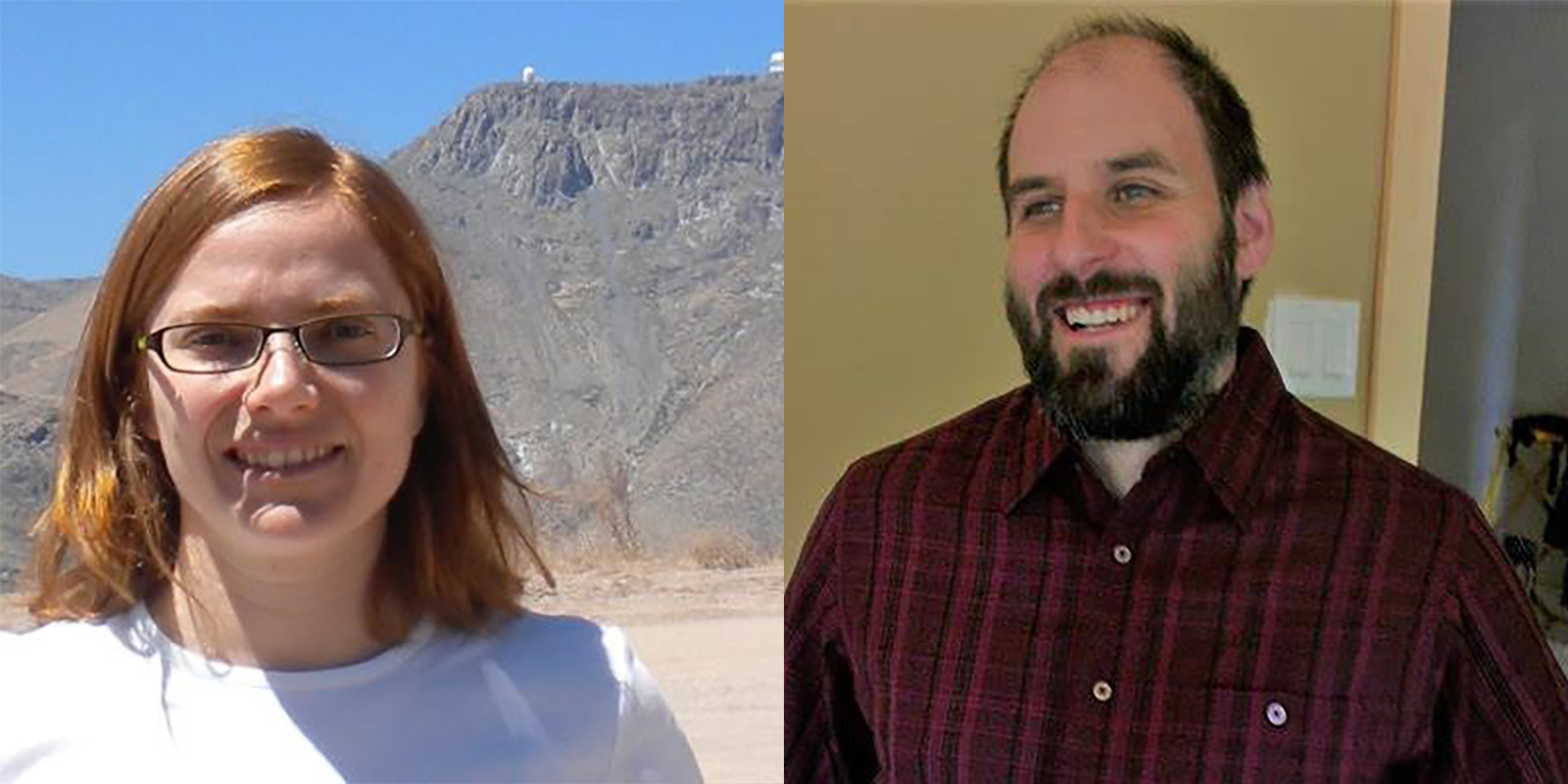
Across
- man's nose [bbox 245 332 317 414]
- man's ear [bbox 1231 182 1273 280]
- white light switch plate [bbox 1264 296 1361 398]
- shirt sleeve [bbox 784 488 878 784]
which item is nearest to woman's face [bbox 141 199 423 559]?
man's nose [bbox 245 332 317 414]

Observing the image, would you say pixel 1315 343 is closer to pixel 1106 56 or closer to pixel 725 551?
pixel 1106 56

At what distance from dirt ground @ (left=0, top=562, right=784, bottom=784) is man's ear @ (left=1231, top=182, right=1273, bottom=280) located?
527 millimetres

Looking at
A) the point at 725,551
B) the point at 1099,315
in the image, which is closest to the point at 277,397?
the point at 725,551

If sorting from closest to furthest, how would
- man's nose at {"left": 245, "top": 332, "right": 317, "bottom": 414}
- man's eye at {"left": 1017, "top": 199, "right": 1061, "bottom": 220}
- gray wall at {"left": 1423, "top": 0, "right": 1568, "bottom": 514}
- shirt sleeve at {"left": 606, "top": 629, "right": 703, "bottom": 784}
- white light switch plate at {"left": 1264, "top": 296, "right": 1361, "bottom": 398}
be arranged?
man's nose at {"left": 245, "top": 332, "right": 317, "bottom": 414} → shirt sleeve at {"left": 606, "top": 629, "right": 703, "bottom": 784} → man's eye at {"left": 1017, "top": 199, "right": 1061, "bottom": 220} → white light switch plate at {"left": 1264, "top": 296, "right": 1361, "bottom": 398} → gray wall at {"left": 1423, "top": 0, "right": 1568, "bottom": 514}

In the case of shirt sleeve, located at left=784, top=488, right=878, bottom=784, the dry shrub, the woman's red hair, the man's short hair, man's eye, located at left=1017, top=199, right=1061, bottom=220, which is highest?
the man's short hair

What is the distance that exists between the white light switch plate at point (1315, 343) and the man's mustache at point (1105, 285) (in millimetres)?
224

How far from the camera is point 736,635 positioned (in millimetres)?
1217

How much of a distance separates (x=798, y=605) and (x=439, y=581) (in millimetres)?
354

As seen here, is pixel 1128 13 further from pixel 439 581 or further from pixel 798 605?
pixel 439 581

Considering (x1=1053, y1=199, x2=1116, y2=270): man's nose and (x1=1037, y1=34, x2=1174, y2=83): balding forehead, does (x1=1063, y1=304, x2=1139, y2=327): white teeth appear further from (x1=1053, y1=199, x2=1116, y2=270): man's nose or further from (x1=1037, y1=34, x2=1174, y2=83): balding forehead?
(x1=1037, y1=34, x2=1174, y2=83): balding forehead

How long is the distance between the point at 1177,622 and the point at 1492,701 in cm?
26

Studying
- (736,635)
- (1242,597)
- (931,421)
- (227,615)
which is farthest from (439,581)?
(1242,597)

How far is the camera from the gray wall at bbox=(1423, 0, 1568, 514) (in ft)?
4.86

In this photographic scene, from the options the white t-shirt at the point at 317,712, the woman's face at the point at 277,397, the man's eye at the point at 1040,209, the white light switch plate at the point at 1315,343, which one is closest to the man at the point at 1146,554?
the man's eye at the point at 1040,209
